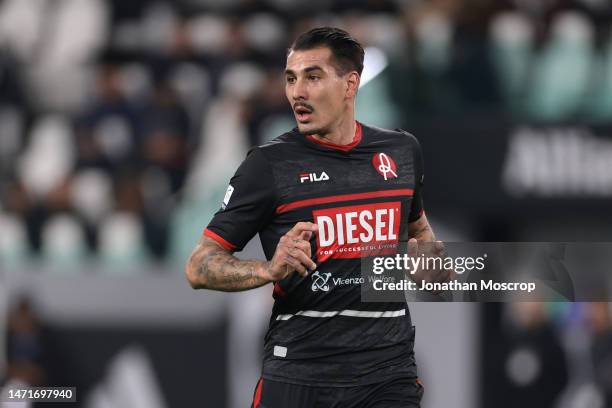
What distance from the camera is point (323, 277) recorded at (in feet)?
16.4

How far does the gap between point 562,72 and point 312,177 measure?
6587 millimetres

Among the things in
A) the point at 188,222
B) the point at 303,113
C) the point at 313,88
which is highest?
the point at 313,88

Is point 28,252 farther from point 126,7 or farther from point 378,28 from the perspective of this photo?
point 378,28

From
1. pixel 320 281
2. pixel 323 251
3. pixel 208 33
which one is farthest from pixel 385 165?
pixel 208 33

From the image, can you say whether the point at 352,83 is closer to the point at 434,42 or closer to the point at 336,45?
the point at 336,45

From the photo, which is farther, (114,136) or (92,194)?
(114,136)

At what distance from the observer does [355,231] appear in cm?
506

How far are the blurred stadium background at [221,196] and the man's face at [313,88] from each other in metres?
5.23

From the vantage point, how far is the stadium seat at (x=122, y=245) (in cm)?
1066

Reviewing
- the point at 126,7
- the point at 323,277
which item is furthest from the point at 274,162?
the point at 126,7

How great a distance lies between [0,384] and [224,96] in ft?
10.9

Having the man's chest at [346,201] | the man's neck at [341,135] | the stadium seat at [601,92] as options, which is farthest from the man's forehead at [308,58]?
the stadium seat at [601,92]

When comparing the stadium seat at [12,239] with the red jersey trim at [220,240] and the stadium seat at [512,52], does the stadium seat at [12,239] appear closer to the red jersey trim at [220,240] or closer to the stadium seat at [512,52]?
the stadium seat at [512,52]

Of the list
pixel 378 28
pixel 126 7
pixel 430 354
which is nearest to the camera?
pixel 430 354
